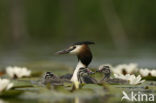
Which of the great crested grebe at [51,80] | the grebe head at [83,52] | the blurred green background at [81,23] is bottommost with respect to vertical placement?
the great crested grebe at [51,80]

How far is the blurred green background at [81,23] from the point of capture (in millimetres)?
21672

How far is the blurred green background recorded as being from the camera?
853 inches

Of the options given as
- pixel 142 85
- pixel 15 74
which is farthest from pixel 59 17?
pixel 142 85

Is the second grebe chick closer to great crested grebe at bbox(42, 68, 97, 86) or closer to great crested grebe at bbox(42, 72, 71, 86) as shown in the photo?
great crested grebe at bbox(42, 68, 97, 86)

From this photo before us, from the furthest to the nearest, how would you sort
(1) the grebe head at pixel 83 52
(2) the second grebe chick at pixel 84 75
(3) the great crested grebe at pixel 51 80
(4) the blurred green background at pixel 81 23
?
(4) the blurred green background at pixel 81 23
(1) the grebe head at pixel 83 52
(2) the second grebe chick at pixel 84 75
(3) the great crested grebe at pixel 51 80

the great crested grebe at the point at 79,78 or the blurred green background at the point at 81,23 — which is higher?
the blurred green background at the point at 81,23

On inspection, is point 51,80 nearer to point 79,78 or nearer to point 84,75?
point 79,78

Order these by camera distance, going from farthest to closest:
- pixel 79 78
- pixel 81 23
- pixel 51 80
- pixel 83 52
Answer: pixel 81 23 → pixel 83 52 → pixel 79 78 → pixel 51 80

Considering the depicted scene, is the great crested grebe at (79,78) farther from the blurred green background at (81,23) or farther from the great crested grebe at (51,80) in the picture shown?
the blurred green background at (81,23)

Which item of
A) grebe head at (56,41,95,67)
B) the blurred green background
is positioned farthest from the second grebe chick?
the blurred green background

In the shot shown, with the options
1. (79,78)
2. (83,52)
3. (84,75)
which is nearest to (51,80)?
(79,78)

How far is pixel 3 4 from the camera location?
24.8 m

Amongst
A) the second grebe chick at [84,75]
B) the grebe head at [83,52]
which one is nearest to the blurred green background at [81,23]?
the grebe head at [83,52]

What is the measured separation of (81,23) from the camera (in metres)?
25.0
